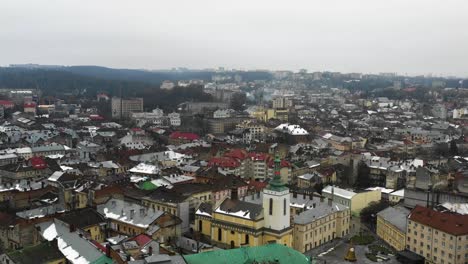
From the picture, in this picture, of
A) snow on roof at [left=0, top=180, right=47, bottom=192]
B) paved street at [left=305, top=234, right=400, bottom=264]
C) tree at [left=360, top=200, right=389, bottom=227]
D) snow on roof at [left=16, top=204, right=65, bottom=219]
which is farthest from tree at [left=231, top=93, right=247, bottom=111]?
paved street at [left=305, top=234, right=400, bottom=264]

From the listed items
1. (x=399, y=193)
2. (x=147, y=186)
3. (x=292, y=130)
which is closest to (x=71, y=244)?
(x=147, y=186)

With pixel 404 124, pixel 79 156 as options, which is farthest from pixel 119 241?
pixel 404 124

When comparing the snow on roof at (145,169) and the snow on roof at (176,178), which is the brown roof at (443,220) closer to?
the snow on roof at (176,178)

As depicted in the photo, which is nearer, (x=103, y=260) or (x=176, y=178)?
(x=103, y=260)

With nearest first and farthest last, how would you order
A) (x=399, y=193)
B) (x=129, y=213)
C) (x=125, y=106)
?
(x=129, y=213) → (x=399, y=193) → (x=125, y=106)

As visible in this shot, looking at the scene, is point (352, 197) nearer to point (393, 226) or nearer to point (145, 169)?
point (393, 226)

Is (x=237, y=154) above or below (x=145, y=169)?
above

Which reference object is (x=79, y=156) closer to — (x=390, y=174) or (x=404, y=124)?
(x=390, y=174)
